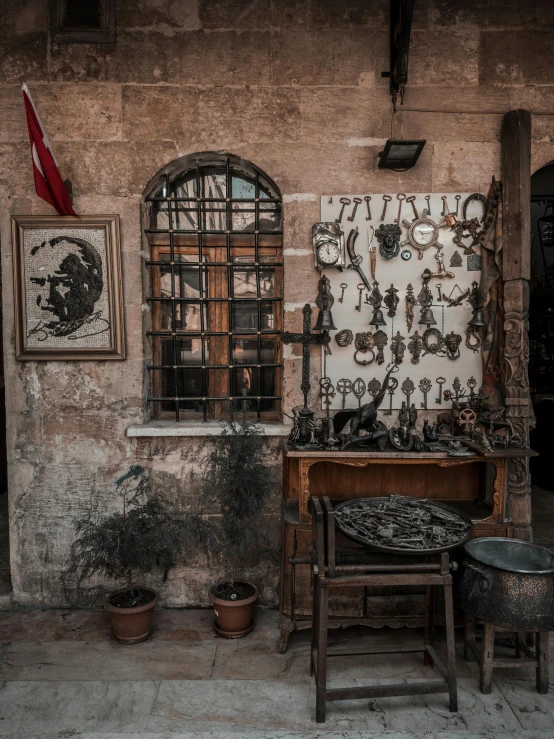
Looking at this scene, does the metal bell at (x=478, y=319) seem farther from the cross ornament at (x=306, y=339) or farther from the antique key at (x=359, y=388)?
A: the cross ornament at (x=306, y=339)

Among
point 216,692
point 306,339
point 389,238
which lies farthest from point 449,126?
point 216,692

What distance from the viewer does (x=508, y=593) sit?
A: 126 inches

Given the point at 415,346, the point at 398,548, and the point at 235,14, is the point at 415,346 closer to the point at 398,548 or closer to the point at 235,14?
the point at 398,548

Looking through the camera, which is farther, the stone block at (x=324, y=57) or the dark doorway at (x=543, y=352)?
the dark doorway at (x=543, y=352)

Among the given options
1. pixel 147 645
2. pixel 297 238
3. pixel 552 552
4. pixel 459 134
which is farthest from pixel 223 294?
pixel 552 552

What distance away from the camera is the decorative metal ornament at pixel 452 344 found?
14.1ft

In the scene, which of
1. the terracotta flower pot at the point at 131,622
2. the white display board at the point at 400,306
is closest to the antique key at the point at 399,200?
the white display board at the point at 400,306

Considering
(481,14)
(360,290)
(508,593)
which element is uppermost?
(481,14)

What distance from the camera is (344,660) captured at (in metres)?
3.68

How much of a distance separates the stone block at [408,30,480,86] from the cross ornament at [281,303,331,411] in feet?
6.66

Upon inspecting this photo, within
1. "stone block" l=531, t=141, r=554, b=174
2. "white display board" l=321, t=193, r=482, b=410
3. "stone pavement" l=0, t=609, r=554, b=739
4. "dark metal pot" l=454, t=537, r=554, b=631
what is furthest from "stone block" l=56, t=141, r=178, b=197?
"dark metal pot" l=454, t=537, r=554, b=631

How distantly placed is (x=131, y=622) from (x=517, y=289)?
149 inches

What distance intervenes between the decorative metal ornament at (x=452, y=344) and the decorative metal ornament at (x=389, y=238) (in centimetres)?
79

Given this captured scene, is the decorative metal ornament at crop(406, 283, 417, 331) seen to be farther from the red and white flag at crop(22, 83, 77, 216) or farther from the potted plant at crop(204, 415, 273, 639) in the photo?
the red and white flag at crop(22, 83, 77, 216)
